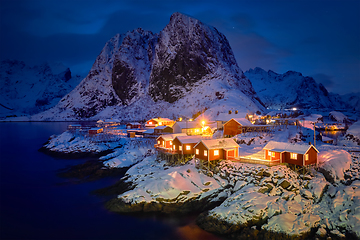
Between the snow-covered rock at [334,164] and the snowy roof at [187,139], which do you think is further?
the snowy roof at [187,139]

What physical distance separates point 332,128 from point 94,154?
8832 cm

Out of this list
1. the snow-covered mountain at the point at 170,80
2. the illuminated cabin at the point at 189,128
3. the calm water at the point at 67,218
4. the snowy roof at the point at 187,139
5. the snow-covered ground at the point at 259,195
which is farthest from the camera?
the snow-covered mountain at the point at 170,80

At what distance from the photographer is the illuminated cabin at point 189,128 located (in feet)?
194

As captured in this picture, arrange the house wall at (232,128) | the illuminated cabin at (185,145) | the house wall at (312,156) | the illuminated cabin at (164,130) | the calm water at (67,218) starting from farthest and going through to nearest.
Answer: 1. the illuminated cabin at (164,130)
2. the house wall at (232,128)
3. the illuminated cabin at (185,145)
4. the house wall at (312,156)
5. the calm water at (67,218)

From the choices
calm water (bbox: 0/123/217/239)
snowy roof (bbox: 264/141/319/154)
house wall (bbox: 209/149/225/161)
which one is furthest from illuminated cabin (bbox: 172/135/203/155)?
snowy roof (bbox: 264/141/319/154)

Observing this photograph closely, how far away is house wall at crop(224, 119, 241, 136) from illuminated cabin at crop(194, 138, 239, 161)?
17.1m

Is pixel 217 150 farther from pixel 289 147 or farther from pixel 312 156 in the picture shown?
pixel 312 156

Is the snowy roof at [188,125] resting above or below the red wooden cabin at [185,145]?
above

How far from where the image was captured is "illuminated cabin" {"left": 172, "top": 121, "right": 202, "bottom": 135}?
59.2 meters

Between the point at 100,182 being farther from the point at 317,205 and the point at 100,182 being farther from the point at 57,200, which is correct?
the point at 317,205

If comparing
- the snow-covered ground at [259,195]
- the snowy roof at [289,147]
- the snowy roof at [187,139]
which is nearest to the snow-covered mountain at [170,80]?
the snowy roof at [187,139]

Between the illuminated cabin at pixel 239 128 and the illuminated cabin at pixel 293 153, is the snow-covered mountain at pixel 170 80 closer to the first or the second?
the illuminated cabin at pixel 239 128

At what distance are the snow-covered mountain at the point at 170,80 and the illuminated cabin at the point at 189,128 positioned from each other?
40299 millimetres

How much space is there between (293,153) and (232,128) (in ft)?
74.9
